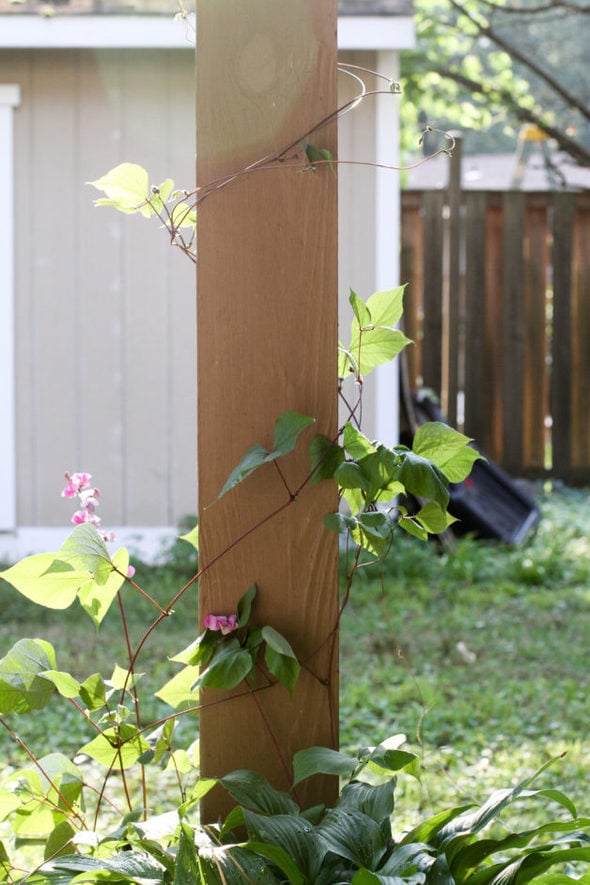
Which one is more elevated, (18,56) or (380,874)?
(18,56)

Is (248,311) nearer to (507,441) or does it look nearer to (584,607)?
(584,607)

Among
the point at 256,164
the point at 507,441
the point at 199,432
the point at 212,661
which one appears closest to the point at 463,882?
the point at 212,661

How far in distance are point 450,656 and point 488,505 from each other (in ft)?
8.19

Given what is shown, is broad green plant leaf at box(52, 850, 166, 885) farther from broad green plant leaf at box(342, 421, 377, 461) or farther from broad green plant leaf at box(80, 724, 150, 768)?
broad green plant leaf at box(342, 421, 377, 461)

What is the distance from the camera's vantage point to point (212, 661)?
5.52ft

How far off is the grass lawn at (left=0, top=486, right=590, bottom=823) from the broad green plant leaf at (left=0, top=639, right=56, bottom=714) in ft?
2.27

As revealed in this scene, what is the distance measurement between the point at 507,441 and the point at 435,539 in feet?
7.59

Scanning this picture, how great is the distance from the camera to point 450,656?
13.5ft

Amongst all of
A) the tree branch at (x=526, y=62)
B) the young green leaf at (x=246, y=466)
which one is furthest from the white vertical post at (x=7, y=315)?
the young green leaf at (x=246, y=466)

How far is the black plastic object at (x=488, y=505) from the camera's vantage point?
20.1 ft

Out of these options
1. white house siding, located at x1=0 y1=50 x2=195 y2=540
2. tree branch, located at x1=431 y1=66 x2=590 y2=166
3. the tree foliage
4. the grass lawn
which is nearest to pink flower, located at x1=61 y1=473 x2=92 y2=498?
the grass lawn

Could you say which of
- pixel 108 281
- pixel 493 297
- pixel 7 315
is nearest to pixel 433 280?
pixel 493 297

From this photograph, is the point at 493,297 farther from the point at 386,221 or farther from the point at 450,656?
the point at 450,656

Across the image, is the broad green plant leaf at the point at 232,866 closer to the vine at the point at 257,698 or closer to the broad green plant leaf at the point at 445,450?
the vine at the point at 257,698
